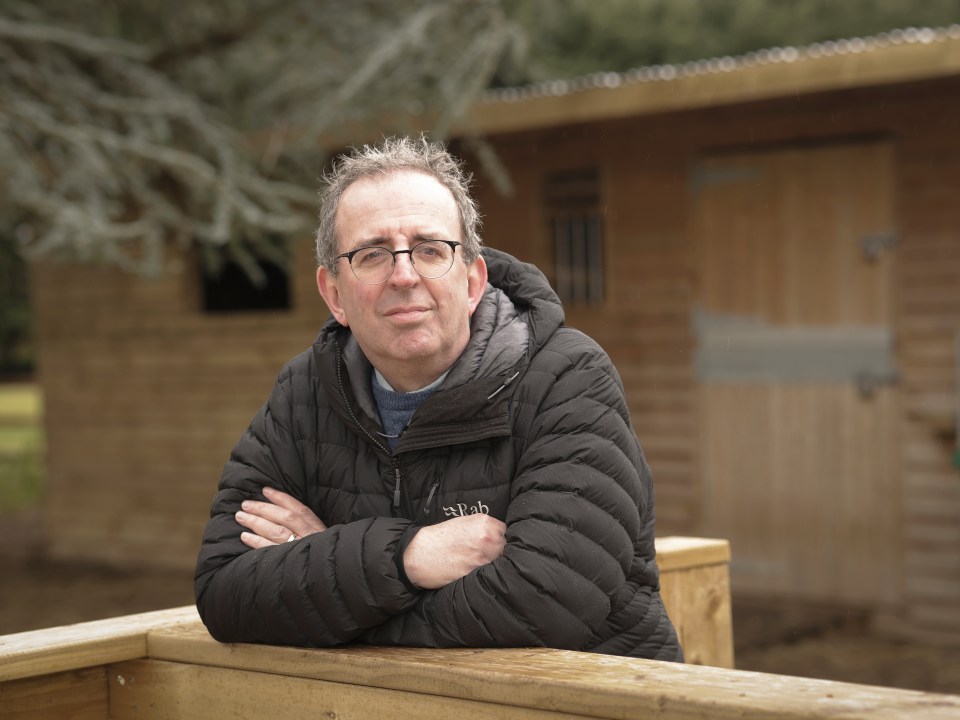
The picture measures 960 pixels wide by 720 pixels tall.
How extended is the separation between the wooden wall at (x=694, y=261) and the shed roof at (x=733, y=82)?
1.83 ft

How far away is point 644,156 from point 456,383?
233 inches

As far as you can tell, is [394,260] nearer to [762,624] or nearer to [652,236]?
[762,624]

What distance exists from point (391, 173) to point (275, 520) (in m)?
0.62

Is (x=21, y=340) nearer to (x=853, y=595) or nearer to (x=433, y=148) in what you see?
(x=853, y=595)

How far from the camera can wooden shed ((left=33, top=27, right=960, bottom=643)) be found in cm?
683

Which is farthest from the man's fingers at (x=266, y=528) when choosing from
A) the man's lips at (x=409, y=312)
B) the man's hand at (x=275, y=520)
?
the man's lips at (x=409, y=312)

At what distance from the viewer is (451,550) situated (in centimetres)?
205

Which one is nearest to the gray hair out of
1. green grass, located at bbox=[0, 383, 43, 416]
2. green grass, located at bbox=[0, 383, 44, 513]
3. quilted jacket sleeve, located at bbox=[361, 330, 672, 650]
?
quilted jacket sleeve, located at bbox=[361, 330, 672, 650]

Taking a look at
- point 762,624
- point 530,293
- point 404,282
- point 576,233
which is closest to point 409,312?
point 404,282

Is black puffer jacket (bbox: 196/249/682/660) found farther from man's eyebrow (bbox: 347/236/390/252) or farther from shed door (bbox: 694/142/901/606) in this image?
shed door (bbox: 694/142/901/606)

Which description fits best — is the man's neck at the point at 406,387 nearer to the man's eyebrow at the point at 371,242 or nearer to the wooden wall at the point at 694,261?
the man's eyebrow at the point at 371,242

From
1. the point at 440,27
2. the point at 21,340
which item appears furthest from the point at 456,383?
the point at 21,340

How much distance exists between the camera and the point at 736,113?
742cm

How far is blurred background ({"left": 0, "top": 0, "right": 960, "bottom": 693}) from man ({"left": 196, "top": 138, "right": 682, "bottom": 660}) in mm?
4273
